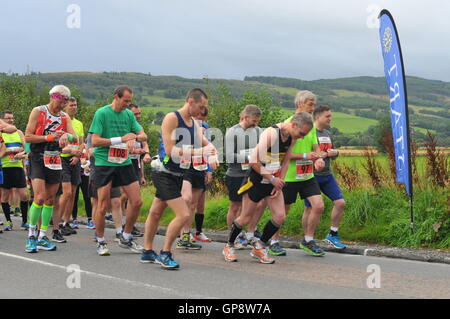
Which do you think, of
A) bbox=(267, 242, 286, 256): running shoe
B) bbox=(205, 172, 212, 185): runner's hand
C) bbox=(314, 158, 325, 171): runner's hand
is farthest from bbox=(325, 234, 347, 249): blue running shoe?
bbox=(205, 172, 212, 185): runner's hand

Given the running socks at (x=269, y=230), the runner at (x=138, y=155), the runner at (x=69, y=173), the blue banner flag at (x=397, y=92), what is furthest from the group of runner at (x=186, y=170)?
the blue banner flag at (x=397, y=92)

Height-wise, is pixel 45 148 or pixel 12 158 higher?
pixel 45 148

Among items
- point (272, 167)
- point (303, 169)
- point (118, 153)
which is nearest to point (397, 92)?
point (303, 169)

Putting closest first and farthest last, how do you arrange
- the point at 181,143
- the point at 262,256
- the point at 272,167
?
the point at 181,143
the point at 272,167
the point at 262,256

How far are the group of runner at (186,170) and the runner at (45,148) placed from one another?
0.05 ft

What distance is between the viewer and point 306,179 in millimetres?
9836

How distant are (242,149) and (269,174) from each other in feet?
5.86

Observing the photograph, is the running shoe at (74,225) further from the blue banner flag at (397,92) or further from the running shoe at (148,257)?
the blue banner flag at (397,92)

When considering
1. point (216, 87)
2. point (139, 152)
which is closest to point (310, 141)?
point (139, 152)

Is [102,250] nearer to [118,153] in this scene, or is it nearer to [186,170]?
[118,153]

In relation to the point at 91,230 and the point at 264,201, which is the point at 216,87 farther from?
the point at 264,201

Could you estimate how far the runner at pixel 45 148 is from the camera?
9.71 metres
